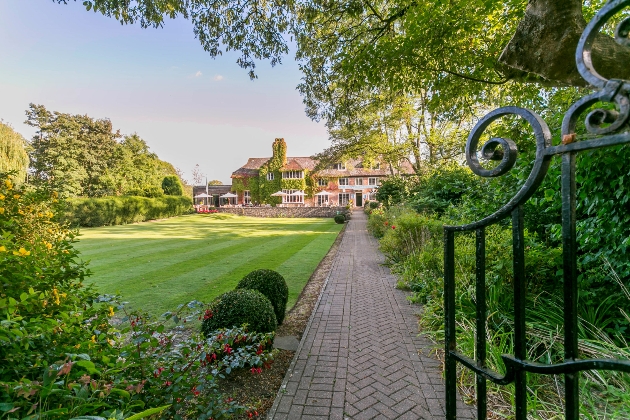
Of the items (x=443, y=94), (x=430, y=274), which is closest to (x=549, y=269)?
(x=430, y=274)

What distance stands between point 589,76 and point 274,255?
33.7 feet

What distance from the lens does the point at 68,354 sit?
1.14 meters

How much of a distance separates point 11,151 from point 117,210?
7474 millimetres

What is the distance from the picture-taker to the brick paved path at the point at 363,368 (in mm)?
2684

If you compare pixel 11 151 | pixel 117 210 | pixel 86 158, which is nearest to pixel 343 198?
pixel 117 210

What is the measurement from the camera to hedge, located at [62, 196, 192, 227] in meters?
22.1

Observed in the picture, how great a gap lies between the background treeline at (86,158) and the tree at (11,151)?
340 inches

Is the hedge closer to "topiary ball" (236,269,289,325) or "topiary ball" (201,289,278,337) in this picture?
"topiary ball" (236,269,289,325)

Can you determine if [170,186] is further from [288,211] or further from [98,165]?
[288,211]

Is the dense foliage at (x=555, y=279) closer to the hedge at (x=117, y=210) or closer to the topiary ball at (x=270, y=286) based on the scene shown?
the topiary ball at (x=270, y=286)

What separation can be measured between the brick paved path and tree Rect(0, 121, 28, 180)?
977 inches

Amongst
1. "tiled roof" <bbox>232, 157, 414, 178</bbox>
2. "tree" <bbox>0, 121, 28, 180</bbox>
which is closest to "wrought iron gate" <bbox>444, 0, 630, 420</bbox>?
"tree" <bbox>0, 121, 28, 180</bbox>

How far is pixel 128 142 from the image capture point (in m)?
36.2

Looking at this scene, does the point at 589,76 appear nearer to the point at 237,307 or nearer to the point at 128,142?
the point at 237,307
